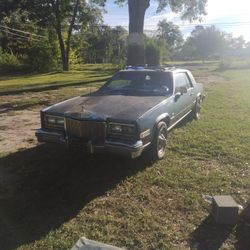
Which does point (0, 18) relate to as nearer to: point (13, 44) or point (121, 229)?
point (13, 44)

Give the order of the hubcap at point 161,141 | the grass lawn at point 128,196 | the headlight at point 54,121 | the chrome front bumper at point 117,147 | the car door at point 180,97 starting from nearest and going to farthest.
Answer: the grass lawn at point 128,196
the chrome front bumper at point 117,147
the headlight at point 54,121
the hubcap at point 161,141
the car door at point 180,97

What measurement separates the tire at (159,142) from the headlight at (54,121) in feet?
4.89

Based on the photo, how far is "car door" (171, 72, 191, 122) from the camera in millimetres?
6564

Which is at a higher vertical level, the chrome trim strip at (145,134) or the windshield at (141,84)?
the windshield at (141,84)

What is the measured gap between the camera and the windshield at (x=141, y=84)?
646 cm

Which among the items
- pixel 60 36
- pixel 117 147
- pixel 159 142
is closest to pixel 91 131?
pixel 117 147

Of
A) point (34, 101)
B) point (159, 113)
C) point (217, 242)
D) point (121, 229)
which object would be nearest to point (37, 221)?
point (121, 229)

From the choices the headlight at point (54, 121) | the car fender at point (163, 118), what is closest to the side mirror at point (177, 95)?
the car fender at point (163, 118)

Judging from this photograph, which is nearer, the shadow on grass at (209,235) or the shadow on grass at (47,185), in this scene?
the shadow on grass at (209,235)

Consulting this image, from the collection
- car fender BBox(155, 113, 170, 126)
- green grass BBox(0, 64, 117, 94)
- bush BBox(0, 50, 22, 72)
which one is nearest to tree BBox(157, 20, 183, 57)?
bush BBox(0, 50, 22, 72)

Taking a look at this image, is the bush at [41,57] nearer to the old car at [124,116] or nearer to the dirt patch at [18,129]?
the dirt patch at [18,129]

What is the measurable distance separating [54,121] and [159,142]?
1.75 m

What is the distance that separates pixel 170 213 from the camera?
404cm

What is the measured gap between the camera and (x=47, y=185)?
15.5 ft
